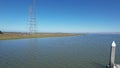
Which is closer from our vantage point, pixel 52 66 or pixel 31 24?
pixel 52 66

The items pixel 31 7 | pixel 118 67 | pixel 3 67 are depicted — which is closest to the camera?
pixel 118 67

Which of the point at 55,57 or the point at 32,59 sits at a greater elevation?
the point at 55,57

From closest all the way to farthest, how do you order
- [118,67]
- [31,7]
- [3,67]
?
1. [118,67]
2. [3,67]
3. [31,7]

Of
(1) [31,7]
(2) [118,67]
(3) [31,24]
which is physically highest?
(1) [31,7]

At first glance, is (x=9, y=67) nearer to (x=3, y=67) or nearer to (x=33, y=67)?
(x=3, y=67)

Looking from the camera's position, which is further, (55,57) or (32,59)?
(55,57)

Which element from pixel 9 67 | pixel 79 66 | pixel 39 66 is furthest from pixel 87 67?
pixel 9 67

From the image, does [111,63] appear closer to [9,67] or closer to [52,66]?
[52,66]

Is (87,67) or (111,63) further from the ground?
(111,63)

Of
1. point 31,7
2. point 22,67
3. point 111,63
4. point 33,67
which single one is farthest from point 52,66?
point 31,7
